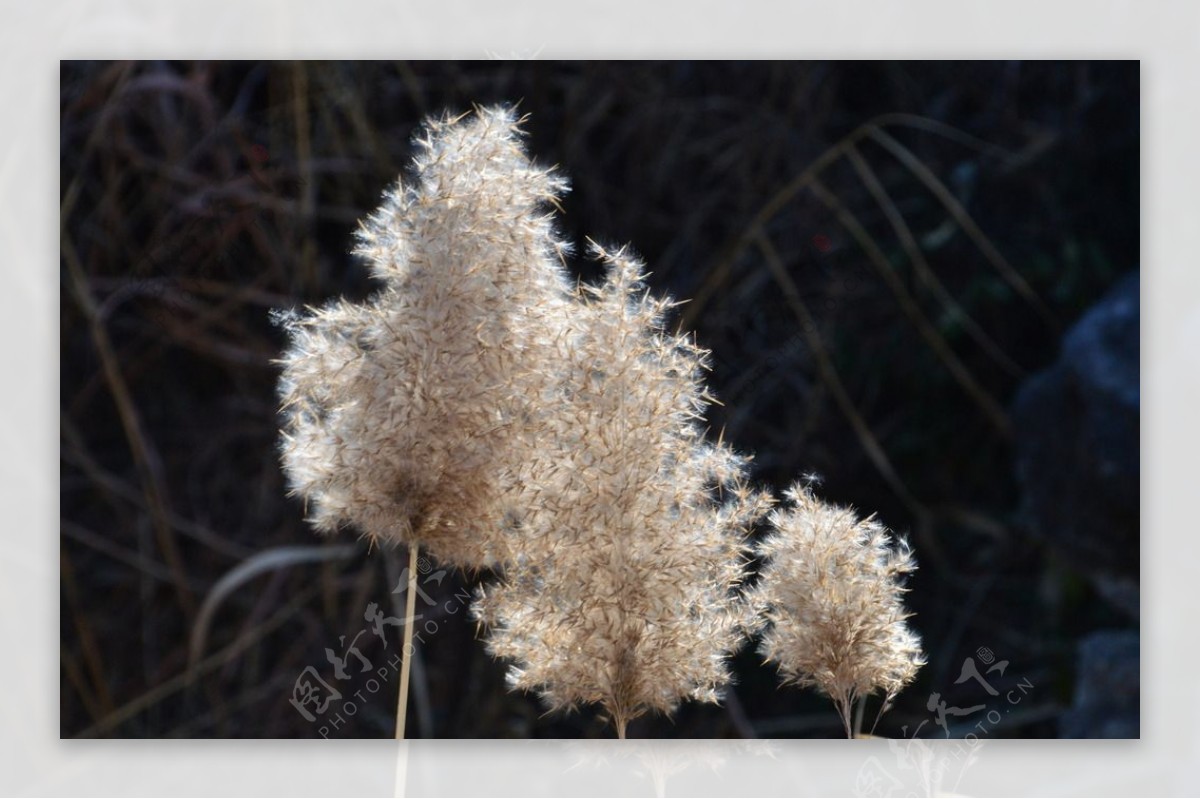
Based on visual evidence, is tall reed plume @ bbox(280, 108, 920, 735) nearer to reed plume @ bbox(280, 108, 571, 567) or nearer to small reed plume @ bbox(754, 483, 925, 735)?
reed plume @ bbox(280, 108, 571, 567)

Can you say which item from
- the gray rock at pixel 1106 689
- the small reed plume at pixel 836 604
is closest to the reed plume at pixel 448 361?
the small reed plume at pixel 836 604

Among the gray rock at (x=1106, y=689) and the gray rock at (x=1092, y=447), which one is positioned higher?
the gray rock at (x=1092, y=447)

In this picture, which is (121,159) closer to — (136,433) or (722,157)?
(136,433)

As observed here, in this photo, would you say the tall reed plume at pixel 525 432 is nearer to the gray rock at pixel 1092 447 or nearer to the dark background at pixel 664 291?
the dark background at pixel 664 291

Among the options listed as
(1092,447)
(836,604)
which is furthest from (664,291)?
(836,604)

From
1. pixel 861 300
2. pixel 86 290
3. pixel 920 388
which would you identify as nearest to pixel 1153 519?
pixel 920 388

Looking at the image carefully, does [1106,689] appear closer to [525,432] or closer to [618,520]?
[618,520]
